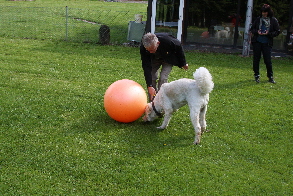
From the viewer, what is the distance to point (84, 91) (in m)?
8.78

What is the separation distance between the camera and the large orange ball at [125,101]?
21.6 ft

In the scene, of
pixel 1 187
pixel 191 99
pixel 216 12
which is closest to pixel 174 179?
pixel 191 99

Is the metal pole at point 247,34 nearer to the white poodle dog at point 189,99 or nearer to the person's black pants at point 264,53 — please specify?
the person's black pants at point 264,53

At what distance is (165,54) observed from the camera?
694 cm

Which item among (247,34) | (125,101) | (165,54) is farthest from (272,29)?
(125,101)

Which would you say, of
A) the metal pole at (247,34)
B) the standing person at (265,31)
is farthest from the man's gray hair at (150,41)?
the metal pole at (247,34)

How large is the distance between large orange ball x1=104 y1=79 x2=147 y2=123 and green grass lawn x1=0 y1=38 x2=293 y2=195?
0.23m

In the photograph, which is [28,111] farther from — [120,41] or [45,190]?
[120,41]

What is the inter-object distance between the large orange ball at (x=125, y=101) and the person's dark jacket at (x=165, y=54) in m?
0.31

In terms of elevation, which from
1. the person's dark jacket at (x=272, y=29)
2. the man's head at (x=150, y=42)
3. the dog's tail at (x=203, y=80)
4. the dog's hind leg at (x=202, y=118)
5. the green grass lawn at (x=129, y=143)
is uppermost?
the person's dark jacket at (x=272, y=29)

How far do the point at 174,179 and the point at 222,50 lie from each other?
10915 mm

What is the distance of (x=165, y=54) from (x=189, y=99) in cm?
116

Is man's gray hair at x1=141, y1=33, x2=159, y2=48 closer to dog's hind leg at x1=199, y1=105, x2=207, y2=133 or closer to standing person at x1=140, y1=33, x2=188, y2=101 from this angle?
standing person at x1=140, y1=33, x2=188, y2=101

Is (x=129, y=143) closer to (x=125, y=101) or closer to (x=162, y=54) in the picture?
(x=125, y=101)
